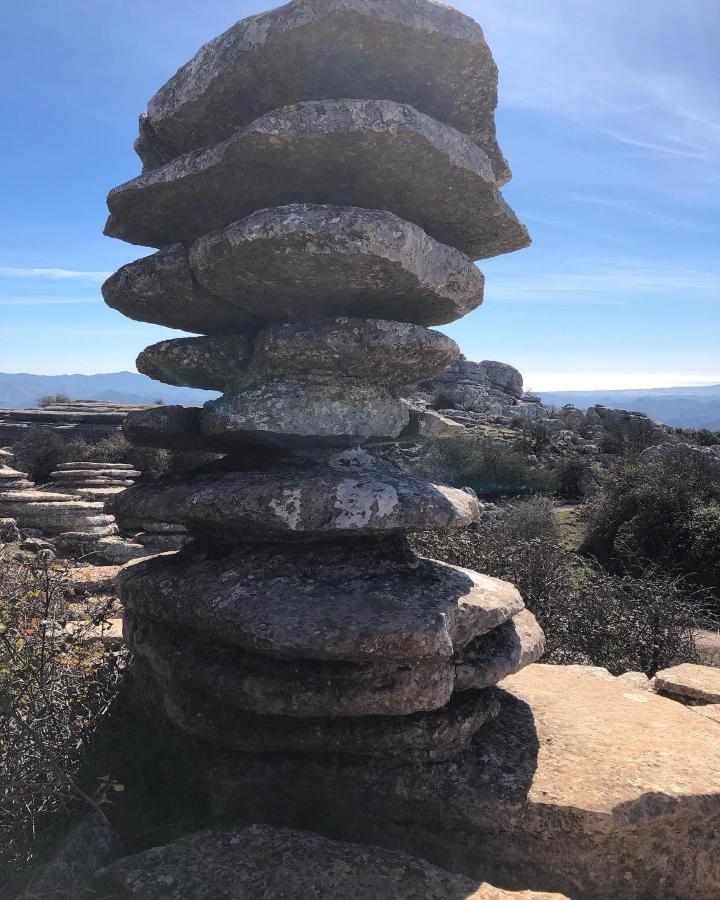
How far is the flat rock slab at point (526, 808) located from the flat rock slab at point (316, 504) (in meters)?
1.37

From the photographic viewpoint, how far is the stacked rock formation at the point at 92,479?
53.5 ft

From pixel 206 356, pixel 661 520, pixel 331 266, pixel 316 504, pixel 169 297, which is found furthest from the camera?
pixel 661 520

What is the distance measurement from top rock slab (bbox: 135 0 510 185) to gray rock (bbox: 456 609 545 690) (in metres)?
A: 3.43

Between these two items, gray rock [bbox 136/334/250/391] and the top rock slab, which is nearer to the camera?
the top rock slab

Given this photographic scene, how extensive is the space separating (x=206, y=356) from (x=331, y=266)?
57.1 inches

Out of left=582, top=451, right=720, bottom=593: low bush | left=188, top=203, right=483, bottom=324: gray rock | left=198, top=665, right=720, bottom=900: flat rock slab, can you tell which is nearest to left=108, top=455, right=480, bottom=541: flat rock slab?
left=188, top=203, right=483, bottom=324: gray rock

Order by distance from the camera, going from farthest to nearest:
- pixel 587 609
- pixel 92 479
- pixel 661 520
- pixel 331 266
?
pixel 661 520, pixel 92 479, pixel 587 609, pixel 331 266

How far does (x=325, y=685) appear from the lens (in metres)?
3.48

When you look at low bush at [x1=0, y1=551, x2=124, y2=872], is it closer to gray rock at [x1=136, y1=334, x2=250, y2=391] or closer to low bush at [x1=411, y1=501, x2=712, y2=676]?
gray rock at [x1=136, y1=334, x2=250, y2=391]

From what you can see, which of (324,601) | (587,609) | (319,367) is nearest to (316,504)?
(324,601)

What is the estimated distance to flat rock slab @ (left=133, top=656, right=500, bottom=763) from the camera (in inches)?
142

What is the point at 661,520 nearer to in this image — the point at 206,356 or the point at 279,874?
the point at 206,356

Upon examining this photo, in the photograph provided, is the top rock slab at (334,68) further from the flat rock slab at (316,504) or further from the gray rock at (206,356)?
the flat rock slab at (316,504)

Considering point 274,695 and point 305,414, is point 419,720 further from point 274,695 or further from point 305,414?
point 305,414
